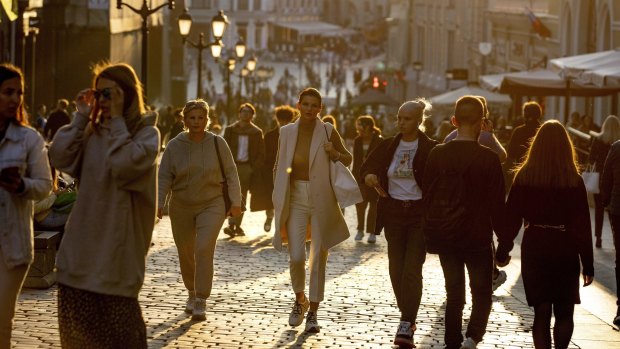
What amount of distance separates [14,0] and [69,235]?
53.0 ft

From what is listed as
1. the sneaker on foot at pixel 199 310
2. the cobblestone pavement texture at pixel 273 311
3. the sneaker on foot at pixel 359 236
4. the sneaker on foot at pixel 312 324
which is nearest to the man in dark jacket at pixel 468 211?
the cobblestone pavement texture at pixel 273 311

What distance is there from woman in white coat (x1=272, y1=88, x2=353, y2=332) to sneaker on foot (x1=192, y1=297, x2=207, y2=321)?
66 cm

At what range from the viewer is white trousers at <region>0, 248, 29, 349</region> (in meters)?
6.93

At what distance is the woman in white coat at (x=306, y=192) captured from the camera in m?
10.8

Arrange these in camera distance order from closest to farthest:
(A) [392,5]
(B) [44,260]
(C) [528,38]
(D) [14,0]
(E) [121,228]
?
(E) [121,228] → (B) [44,260] → (D) [14,0] → (C) [528,38] → (A) [392,5]

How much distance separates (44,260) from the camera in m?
12.0

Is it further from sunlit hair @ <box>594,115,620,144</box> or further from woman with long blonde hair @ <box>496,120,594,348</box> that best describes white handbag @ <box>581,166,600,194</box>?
woman with long blonde hair @ <box>496,120,594,348</box>

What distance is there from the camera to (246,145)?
17.6 meters

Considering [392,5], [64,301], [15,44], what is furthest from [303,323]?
[392,5]

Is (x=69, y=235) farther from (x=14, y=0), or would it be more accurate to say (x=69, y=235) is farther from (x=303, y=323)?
(x=14, y=0)

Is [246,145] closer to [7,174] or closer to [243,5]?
[7,174]

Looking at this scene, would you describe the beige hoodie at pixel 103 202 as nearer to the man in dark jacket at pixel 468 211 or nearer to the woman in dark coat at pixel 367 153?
the man in dark jacket at pixel 468 211

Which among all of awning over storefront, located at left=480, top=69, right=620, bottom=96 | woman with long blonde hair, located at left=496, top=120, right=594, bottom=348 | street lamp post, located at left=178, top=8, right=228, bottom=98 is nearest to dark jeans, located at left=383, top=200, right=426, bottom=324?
woman with long blonde hair, located at left=496, top=120, right=594, bottom=348

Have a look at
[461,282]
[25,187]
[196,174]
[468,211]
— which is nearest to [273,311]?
[196,174]
